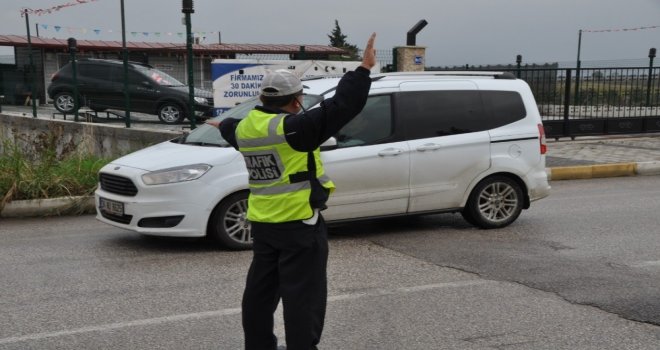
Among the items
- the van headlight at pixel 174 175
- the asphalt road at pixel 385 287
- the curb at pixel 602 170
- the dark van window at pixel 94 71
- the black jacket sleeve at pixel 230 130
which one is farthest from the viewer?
the dark van window at pixel 94 71

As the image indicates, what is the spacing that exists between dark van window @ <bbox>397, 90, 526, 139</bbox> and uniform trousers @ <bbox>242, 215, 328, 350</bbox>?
3.92 m

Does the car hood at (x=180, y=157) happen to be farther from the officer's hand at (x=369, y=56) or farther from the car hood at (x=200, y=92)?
the car hood at (x=200, y=92)

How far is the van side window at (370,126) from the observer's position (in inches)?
282

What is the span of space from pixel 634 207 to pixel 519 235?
8.36 feet

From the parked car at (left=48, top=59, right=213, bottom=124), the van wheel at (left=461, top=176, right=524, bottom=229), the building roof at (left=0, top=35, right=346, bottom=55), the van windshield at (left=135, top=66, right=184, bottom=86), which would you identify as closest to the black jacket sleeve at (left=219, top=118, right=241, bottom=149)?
the van wheel at (left=461, top=176, right=524, bottom=229)

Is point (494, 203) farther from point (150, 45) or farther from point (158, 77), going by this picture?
point (150, 45)

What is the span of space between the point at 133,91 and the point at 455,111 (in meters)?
13.0

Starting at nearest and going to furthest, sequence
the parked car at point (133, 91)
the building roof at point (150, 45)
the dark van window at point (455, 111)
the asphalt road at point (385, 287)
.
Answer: the asphalt road at point (385, 287) < the dark van window at point (455, 111) < the parked car at point (133, 91) < the building roof at point (150, 45)

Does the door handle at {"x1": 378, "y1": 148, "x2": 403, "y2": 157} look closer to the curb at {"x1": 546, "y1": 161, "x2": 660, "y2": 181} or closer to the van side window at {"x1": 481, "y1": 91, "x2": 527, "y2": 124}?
the van side window at {"x1": 481, "y1": 91, "x2": 527, "y2": 124}

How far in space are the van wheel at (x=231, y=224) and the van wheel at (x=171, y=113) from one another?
12122 mm

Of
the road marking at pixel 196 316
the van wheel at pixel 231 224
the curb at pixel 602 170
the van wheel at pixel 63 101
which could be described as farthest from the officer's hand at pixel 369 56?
the van wheel at pixel 63 101

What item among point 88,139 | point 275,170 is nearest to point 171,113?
point 88,139

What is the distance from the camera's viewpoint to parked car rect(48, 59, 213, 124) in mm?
18275

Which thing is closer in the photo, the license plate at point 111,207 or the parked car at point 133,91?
the license plate at point 111,207
